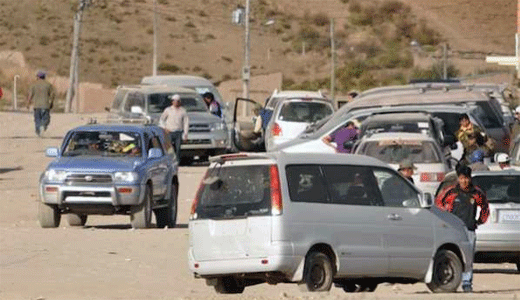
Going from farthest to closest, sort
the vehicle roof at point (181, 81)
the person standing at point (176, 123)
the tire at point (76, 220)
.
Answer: the vehicle roof at point (181, 81), the person standing at point (176, 123), the tire at point (76, 220)

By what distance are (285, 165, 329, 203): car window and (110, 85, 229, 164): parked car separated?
2255cm

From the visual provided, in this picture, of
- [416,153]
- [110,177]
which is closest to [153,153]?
[110,177]

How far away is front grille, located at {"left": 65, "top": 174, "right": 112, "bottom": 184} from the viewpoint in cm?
2427

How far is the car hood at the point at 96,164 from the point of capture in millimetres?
24297

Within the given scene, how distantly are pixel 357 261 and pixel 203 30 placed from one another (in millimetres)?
88671

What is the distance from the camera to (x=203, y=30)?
10506cm

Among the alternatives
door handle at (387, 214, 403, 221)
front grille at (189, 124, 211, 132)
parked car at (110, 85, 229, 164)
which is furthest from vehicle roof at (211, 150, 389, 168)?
front grille at (189, 124, 211, 132)

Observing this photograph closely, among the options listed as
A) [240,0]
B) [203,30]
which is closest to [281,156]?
[203,30]

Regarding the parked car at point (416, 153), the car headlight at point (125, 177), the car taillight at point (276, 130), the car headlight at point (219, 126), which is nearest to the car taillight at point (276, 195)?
the parked car at point (416, 153)

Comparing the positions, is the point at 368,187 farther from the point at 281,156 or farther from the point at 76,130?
the point at 76,130

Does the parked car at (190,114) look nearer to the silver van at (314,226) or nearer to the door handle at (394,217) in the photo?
the silver van at (314,226)

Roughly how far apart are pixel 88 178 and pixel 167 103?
53.4 feet

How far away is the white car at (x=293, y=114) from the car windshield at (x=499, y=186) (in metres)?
16.5

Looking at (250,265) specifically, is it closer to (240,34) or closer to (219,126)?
(219,126)
